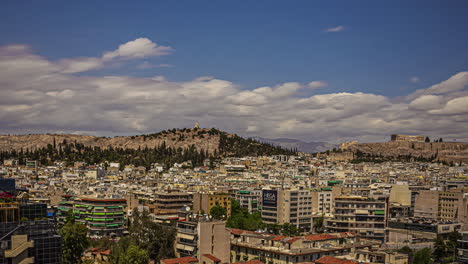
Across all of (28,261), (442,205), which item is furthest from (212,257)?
(442,205)

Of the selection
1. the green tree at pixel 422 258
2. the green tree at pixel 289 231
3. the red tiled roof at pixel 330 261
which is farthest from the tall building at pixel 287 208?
the red tiled roof at pixel 330 261

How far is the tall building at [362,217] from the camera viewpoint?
88938 millimetres

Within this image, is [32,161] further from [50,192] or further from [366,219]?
[366,219]

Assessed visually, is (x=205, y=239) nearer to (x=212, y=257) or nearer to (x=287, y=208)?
(x=212, y=257)

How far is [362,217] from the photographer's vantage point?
89812mm

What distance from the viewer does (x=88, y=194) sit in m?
106

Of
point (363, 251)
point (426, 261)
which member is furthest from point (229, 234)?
point (426, 261)

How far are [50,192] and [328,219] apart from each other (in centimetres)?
6034

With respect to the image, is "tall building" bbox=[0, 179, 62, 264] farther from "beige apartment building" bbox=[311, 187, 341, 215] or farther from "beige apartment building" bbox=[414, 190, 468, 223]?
"beige apartment building" bbox=[414, 190, 468, 223]

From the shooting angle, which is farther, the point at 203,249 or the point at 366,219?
the point at 366,219

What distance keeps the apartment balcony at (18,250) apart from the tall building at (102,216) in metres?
52.4

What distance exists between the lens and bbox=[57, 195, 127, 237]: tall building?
90125 millimetres

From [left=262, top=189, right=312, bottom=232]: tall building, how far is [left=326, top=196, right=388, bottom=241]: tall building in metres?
10.4

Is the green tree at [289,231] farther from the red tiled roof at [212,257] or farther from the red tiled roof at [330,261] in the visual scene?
the red tiled roof at [330,261]
